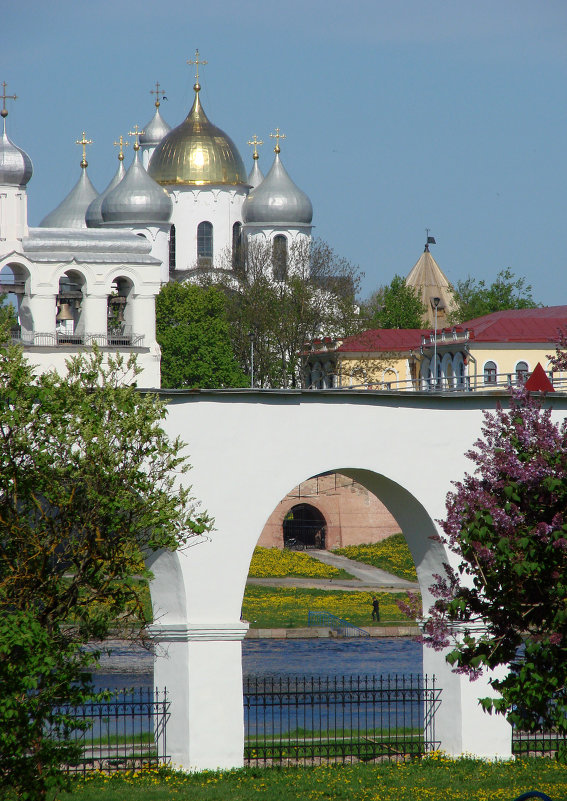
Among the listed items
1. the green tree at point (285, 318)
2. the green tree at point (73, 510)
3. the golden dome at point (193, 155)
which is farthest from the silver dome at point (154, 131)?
the green tree at point (73, 510)

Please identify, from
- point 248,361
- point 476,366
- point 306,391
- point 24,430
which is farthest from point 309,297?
point 24,430

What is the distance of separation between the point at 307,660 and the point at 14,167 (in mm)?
21903

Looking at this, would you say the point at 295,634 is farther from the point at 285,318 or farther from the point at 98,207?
the point at 98,207

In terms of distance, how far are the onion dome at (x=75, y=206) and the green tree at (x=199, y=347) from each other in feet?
40.5

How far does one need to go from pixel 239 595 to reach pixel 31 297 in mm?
29297

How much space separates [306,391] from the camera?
50.1ft

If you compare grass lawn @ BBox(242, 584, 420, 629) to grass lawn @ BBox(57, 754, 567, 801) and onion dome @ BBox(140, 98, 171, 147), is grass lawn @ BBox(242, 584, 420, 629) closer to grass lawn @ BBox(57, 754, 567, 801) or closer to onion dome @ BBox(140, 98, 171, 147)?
grass lawn @ BBox(57, 754, 567, 801)

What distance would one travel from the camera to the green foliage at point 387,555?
156 feet

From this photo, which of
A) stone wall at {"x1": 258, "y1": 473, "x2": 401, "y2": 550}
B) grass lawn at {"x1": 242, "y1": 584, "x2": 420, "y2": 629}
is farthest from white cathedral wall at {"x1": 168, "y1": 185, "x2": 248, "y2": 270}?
grass lawn at {"x1": 242, "y1": 584, "x2": 420, "y2": 629}

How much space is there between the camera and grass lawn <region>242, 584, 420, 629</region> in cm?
3634

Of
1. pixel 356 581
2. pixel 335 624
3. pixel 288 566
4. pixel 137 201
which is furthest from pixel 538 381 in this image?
pixel 137 201

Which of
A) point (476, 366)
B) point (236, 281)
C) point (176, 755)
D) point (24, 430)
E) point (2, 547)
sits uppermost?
point (236, 281)

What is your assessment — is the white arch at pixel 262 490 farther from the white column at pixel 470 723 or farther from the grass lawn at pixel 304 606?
the grass lawn at pixel 304 606

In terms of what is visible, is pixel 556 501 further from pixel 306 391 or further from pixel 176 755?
pixel 176 755
